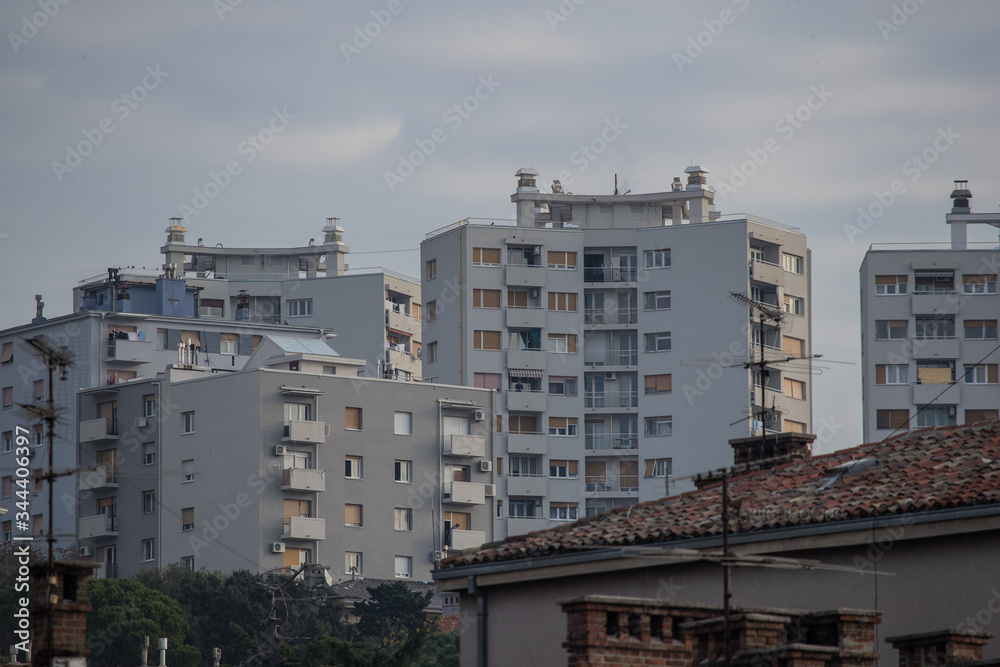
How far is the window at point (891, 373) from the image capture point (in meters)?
100

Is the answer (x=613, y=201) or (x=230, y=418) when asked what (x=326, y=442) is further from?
(x=613, y=201)

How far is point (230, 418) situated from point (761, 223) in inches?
1396

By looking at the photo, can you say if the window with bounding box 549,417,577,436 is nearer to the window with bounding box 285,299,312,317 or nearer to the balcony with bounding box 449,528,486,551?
the balcony with bounding box 449,528,486,551

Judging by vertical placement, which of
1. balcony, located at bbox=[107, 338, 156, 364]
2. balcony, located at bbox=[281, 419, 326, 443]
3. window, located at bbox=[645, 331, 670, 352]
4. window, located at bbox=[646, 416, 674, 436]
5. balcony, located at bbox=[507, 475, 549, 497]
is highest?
window, located at bbox=[645, 331, 670, 352]

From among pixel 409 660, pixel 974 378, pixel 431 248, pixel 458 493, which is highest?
pixel 431 248

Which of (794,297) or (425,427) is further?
(794,297)

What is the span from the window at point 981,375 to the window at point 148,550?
47.3 metres

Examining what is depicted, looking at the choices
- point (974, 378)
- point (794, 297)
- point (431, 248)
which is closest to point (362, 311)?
point (431, 248)

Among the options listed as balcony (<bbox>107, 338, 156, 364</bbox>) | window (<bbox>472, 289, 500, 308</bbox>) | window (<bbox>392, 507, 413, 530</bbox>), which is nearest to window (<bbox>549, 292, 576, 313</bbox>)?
window (<bbox>472, 289, 500, 308</bbox>)

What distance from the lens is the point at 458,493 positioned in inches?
3415

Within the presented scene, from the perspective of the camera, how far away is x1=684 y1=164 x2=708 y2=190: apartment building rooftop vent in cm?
10850

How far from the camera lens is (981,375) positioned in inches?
4018

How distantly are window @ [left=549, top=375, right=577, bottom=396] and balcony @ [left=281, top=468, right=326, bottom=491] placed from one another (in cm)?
2397

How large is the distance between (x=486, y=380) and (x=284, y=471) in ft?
71.9
